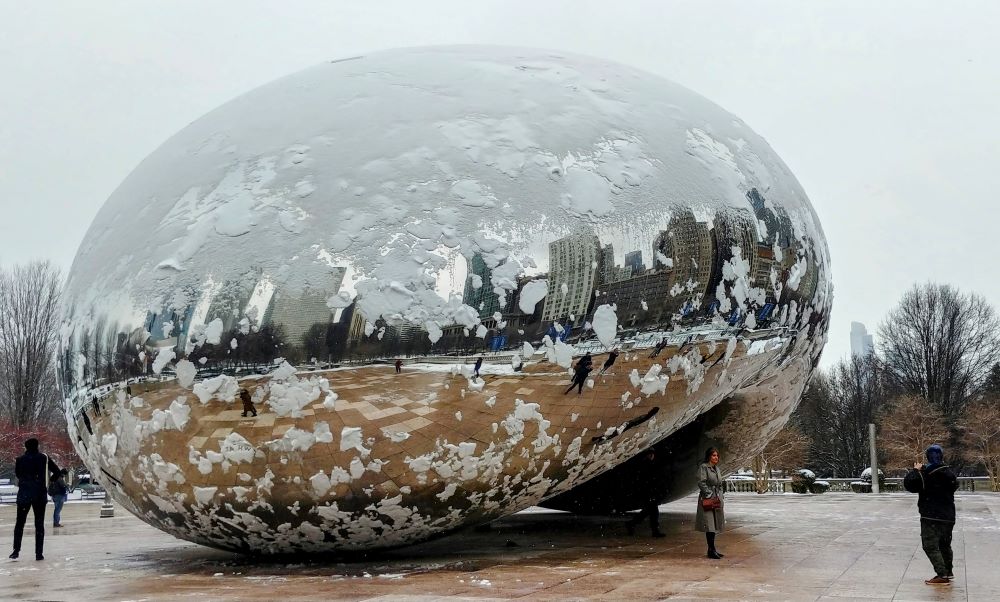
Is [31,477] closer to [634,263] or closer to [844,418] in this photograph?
[634,263]

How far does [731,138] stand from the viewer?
9453 mm

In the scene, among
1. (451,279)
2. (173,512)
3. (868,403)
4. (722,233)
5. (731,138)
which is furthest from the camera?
(868,403)

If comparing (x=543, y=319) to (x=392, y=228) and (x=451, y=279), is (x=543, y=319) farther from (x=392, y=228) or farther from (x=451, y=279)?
(x=392, y=228)

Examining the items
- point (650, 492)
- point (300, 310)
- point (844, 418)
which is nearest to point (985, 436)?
point (844, 418)

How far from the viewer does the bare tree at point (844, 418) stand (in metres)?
54.5

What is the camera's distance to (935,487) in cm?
784

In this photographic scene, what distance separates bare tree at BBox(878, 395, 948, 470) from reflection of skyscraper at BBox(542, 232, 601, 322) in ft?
123

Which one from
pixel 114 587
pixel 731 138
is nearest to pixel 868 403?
pixel 731 138

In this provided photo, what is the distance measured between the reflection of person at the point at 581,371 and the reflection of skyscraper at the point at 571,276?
1.09 ft

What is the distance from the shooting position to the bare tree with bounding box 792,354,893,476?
54469mm

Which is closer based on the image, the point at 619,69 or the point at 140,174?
the point at 140,174

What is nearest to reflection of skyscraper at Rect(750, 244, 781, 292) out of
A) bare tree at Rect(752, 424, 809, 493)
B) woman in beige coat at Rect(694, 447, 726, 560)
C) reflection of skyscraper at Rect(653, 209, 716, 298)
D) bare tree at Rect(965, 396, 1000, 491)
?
reflection of skyscraper at Rect(653, 209, 716, 298)

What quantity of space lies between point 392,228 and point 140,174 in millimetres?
2966

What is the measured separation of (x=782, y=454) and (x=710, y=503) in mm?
34413
